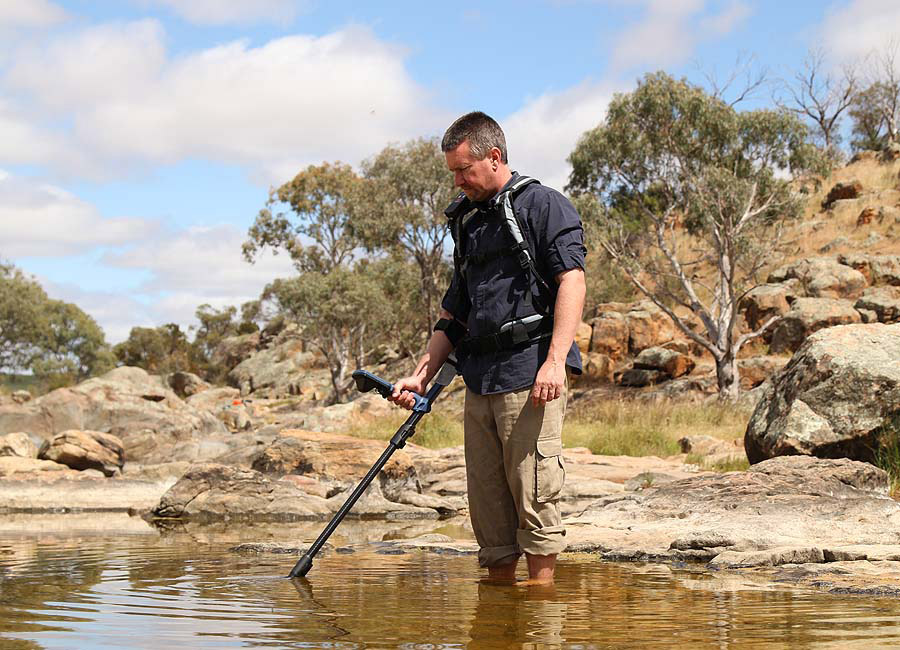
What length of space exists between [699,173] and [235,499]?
18.9 meters

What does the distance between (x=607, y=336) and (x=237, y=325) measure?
1458 inches

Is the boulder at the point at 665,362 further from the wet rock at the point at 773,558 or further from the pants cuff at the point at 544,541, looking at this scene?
the pants cuff at the point at 544,541

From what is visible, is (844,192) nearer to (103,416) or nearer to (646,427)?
(646,427)

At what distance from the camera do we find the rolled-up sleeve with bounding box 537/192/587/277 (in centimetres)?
408

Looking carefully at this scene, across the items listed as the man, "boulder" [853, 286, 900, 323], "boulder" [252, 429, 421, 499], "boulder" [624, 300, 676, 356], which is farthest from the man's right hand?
"boulder" [624, 300, 676, 356]

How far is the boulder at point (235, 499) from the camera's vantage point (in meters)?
8.84

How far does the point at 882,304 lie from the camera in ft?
79.6

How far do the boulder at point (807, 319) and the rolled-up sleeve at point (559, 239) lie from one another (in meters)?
21.0

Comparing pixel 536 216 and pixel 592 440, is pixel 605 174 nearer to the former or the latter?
pixel 592 440

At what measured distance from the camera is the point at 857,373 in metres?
8.16

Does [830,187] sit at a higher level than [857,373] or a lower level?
higher

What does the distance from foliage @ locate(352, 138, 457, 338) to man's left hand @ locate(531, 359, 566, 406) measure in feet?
110

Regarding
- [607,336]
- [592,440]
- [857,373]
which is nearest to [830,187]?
[607,336]

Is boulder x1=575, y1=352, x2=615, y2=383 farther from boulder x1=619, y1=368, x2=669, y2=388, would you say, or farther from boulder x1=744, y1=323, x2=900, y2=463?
boulder x1=744, y1=323, x2=900, y2=463
